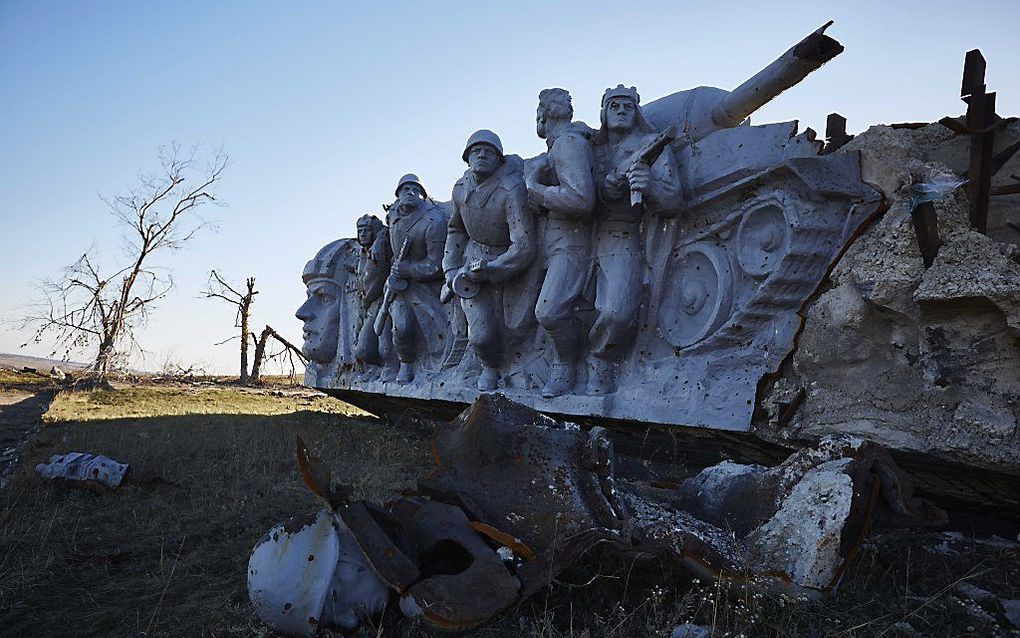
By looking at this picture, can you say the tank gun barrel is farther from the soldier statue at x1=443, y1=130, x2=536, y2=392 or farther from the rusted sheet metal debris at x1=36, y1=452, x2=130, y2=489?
the rusted sheet metal debris at x1=36, y1=452, x2=130, y2=489

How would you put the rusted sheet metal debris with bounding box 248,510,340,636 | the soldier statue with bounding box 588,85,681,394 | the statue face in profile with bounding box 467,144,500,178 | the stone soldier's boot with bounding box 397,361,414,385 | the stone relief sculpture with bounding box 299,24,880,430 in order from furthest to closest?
the stone soldier's boot with bounding box 397,361,414,385 < the statue face in profile with bounding box 467,144,500,178 < the soldier statue with bounding box 588,85,681,394 < the stone relief sculpture with bounding box 299,24,880,430 < the rusted sheet metal debris with bounding box 248,510,340,636

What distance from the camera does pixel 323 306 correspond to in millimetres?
8734

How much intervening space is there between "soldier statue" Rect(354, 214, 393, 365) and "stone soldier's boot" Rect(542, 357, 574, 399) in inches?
108

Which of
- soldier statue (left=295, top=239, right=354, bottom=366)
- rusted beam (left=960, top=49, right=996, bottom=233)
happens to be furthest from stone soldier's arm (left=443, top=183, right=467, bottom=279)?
rusted beam (left=960, top=49, right=996, bottom=233)

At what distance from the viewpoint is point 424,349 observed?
22.4ft

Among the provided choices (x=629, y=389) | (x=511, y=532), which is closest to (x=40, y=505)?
(x=511, y=532)

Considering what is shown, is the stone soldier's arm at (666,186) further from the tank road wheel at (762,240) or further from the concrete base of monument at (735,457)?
the concrete base of monument at (735,457)

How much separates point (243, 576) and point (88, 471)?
82.5 inches

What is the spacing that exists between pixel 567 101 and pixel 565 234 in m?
1.09

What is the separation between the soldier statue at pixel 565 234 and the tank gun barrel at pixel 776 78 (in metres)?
0.88

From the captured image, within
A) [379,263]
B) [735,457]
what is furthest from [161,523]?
[379,263]

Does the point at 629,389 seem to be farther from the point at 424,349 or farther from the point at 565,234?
the point at 424,349

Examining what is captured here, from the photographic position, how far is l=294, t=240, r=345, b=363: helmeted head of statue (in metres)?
8.59

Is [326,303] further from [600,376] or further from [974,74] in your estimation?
[974,74]
